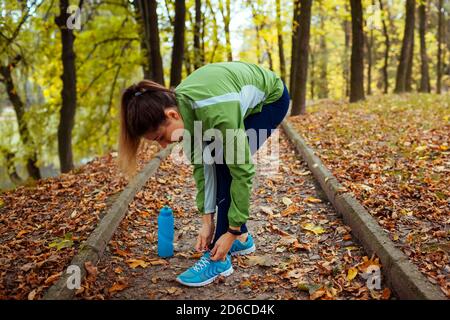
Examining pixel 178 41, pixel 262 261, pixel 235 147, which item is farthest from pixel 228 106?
pixel 178 41

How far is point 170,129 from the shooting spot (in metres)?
2.79

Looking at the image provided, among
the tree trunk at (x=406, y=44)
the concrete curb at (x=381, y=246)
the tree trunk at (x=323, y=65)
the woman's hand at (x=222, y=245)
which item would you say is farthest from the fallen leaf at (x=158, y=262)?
the tree trunk at (x=323, y=65)

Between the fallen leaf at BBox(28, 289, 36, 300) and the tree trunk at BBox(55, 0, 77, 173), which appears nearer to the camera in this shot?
the fallen leaf at BBox(28, 289, 36, 300)

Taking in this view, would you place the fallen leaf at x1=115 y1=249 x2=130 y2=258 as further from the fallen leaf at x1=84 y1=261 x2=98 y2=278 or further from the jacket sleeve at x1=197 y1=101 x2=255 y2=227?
the jacket sleeve at x1=197 y1=101 x2=255 y2=227

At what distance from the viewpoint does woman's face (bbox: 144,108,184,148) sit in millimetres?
2758

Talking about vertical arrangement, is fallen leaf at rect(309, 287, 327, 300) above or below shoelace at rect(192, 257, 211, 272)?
below

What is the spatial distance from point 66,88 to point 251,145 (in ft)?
26.2

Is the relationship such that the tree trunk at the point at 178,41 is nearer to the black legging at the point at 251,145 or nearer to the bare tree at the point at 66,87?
the bare tree at the point at 66,87

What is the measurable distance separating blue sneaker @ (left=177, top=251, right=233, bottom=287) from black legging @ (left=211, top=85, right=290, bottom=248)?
17cm

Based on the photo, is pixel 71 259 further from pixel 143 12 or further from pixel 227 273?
pixel 143 12

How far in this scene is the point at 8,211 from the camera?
5098 millimetres

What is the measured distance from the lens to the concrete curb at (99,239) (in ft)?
9.90

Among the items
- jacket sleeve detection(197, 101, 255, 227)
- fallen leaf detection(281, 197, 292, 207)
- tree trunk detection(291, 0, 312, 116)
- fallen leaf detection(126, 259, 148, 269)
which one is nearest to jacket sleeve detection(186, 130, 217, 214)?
jacket sleeve detection(197, 101, 255, 227)
